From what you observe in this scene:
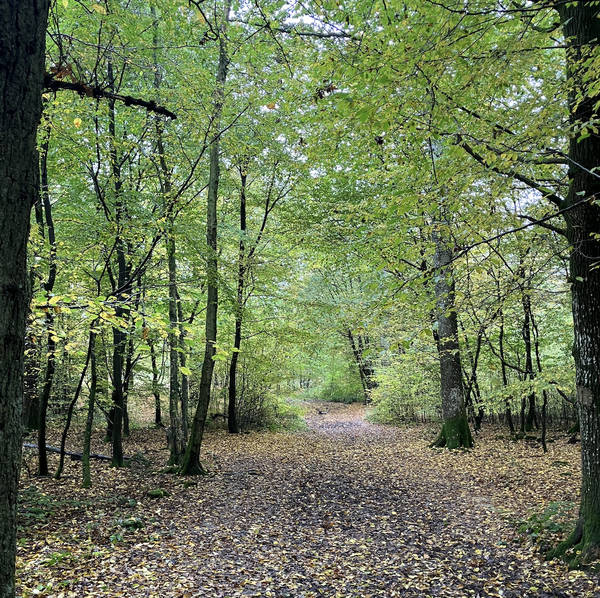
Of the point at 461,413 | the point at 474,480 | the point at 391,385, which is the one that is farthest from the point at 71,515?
the point at 391,385

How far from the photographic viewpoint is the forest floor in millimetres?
4004

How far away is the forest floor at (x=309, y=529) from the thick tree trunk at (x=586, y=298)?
0.56 metres

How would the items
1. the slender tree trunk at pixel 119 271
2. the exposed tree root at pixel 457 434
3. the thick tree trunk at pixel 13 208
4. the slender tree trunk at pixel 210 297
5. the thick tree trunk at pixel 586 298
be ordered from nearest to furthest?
the thick tree trunk at pixel 13 208
the thick tree trunk at pixel 586 298
the slender tree trunk at pixel 119 271
the slender tree trunk at pixel 210 297
the exposed tree root at pixel 457 434

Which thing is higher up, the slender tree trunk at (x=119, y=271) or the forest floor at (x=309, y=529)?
the slender tree trunk at (x=119, y=271)

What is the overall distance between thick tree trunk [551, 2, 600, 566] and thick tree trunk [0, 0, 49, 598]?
452cm

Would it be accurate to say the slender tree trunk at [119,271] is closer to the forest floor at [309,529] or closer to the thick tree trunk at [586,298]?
the forest floor at [309,529]

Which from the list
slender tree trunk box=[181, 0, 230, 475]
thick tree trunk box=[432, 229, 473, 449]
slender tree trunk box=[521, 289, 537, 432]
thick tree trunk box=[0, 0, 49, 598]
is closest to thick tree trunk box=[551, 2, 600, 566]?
thick tree trunk box=[0, 0, 49, 598]

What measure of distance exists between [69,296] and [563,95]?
4.56 metres

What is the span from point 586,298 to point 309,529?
4.58 meters

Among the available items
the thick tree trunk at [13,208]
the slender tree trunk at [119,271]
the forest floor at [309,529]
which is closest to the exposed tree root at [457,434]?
the forest floor at [309,529]

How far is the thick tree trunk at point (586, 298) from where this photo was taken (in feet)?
13.1

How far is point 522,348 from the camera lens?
42.5 feet

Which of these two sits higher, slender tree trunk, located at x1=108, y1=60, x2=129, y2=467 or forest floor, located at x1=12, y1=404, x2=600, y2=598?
slender tree trunk, located at x1=108, y1=60, x2=129, y2=467

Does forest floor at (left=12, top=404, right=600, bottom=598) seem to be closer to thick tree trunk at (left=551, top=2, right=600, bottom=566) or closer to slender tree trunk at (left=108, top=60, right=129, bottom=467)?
thick tree trunk at (left=551, top=2, right=600, bottom=566)
